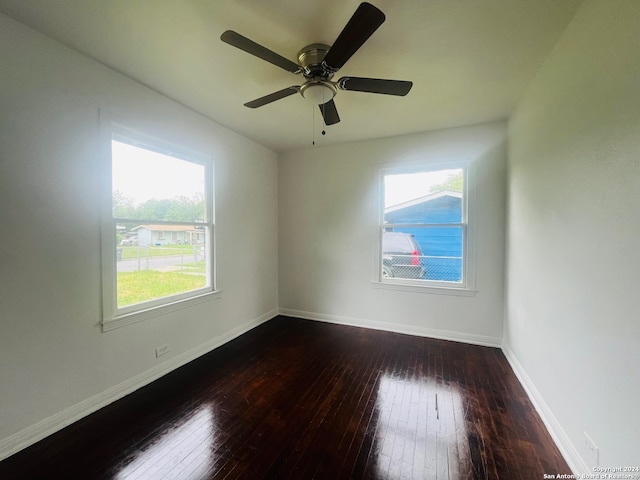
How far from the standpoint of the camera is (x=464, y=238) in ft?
11.0

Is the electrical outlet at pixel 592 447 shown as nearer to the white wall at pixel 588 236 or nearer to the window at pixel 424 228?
the white wall at pixel 588 236

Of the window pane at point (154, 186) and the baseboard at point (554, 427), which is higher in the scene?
the window pane at point (154, 186)

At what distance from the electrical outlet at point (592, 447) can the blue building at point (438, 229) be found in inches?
81.7

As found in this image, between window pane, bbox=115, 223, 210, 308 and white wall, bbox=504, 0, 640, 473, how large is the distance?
3.27 metres

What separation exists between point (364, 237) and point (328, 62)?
2483mm

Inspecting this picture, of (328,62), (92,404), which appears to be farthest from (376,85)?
(92,404)

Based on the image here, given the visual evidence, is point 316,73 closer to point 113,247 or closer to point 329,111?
point 329,111

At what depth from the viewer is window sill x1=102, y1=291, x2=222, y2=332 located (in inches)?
84.8

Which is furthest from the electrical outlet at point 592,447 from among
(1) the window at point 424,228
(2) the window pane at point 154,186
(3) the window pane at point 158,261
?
(2) the window pane at point 154,186

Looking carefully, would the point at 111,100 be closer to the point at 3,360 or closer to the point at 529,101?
the point at 3,360

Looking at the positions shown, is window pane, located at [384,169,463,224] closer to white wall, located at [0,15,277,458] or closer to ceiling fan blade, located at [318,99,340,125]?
ceiling fan blade, located at [318,99,340,125]

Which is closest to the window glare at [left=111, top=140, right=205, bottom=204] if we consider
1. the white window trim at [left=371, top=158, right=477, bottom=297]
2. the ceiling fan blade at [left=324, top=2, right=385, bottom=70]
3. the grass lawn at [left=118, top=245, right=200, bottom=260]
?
the grass lawn at [left=118, top=245, right=200, bottom=260]

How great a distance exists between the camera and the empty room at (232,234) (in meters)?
1.47

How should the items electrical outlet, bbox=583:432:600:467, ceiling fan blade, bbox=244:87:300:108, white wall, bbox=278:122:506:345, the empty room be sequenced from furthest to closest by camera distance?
white wall, bbox=278:122:506:345 → ceiling fan blade, bbox=244:87:300:108 → the empty room → electrical outlet, bbox=583:432:600:467
